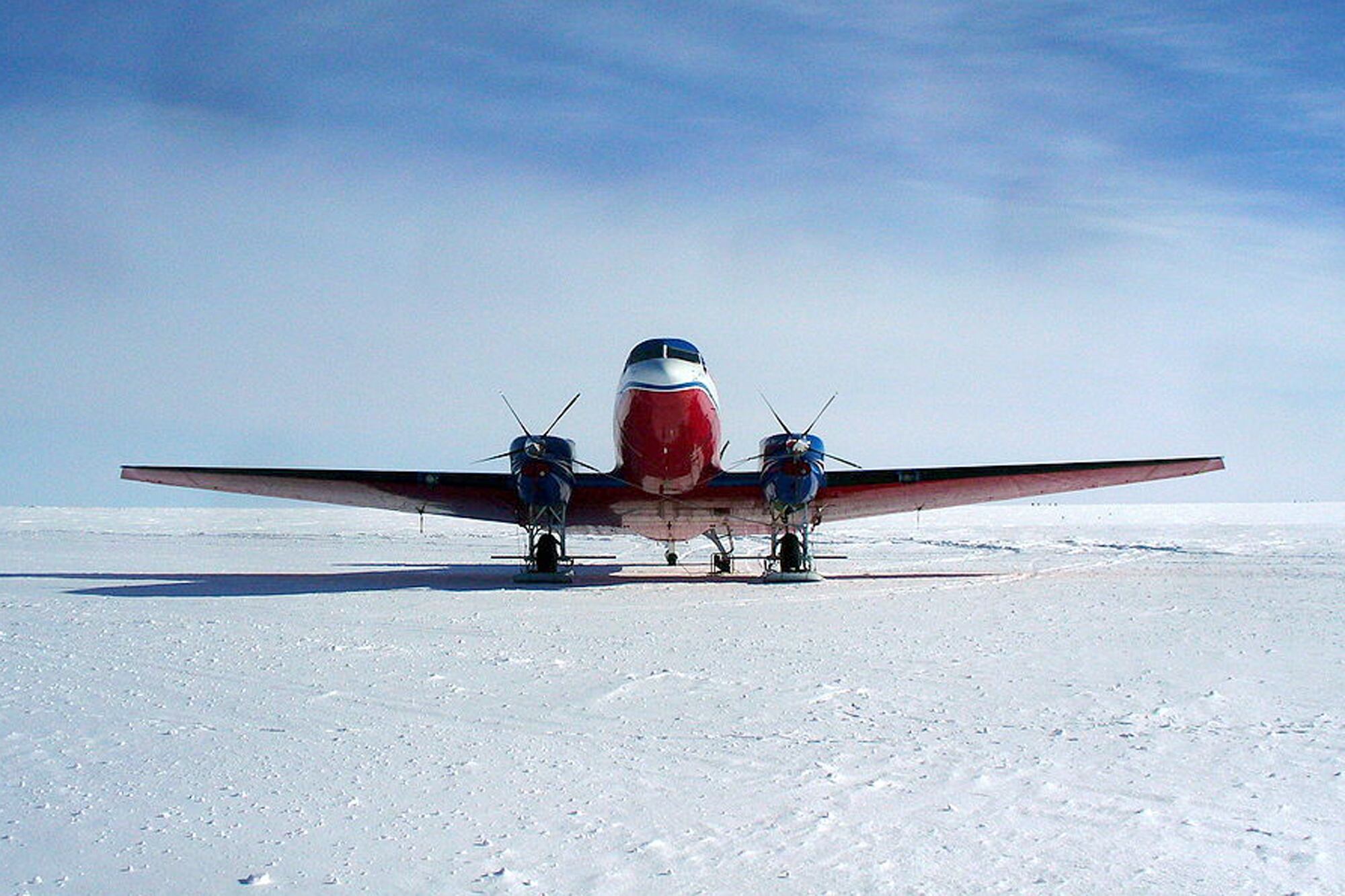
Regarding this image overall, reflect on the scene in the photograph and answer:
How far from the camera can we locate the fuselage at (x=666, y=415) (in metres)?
18.2

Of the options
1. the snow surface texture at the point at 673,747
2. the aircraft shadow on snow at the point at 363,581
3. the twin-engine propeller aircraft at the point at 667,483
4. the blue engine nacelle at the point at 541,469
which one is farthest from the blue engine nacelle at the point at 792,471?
the snow surface texture at the point at 673,747

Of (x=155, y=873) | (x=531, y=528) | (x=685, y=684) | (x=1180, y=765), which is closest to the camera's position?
(x=155, y=873)

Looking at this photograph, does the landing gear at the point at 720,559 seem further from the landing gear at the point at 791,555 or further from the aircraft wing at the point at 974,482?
the landing gear at the point at 791,555

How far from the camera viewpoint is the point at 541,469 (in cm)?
1891

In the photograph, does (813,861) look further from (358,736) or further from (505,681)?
(505,681)

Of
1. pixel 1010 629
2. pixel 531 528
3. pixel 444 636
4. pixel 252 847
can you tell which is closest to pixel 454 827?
pixel 252 847

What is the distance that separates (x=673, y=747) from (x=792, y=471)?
1332 centimetres

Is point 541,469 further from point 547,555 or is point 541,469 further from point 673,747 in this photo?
point 673,747

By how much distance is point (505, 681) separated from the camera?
8016 mm

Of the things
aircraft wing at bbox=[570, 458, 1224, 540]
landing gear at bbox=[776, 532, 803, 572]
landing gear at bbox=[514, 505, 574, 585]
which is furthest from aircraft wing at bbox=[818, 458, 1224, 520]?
landing gear at bbox=[514, 505, 574, 585]

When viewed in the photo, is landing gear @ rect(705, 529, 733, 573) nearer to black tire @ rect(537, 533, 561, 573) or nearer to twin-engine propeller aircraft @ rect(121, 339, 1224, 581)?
twin-engine propeller aircraft @ rect(121, 339, 1224, 581)

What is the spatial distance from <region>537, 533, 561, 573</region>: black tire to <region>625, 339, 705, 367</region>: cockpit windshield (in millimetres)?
3818

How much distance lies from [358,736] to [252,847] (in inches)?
74.7

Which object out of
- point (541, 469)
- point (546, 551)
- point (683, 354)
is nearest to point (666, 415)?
point (683, 354)
